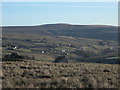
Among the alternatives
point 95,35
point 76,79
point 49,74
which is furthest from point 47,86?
point 95,35

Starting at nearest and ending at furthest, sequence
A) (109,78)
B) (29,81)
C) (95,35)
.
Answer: (29,81) < (109,78) < (95,35)

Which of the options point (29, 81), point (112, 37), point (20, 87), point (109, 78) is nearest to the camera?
point (20, 87)

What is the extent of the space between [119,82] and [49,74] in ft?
10.5

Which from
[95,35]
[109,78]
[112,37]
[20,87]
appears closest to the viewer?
[20,87]

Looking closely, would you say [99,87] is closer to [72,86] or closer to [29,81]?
[72,86]

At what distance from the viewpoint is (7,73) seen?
11.3 m

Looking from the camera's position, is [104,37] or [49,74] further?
[104,37]

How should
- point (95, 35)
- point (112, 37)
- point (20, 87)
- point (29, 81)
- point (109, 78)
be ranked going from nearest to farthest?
point (20, 87) → point (29, 81) → point (109, 78) → point (112, 37) → point (95, 35)

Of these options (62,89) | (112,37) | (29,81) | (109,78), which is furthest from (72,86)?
(112,37)

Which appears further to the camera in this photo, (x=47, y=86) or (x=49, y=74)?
(x=49, y=74)

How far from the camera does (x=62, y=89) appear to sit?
873 centimetres

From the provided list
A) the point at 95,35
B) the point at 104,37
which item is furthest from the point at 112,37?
the point at 95,35

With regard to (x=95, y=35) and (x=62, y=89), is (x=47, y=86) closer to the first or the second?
(x=62, y=89)

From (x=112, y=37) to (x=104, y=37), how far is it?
22.4ft
